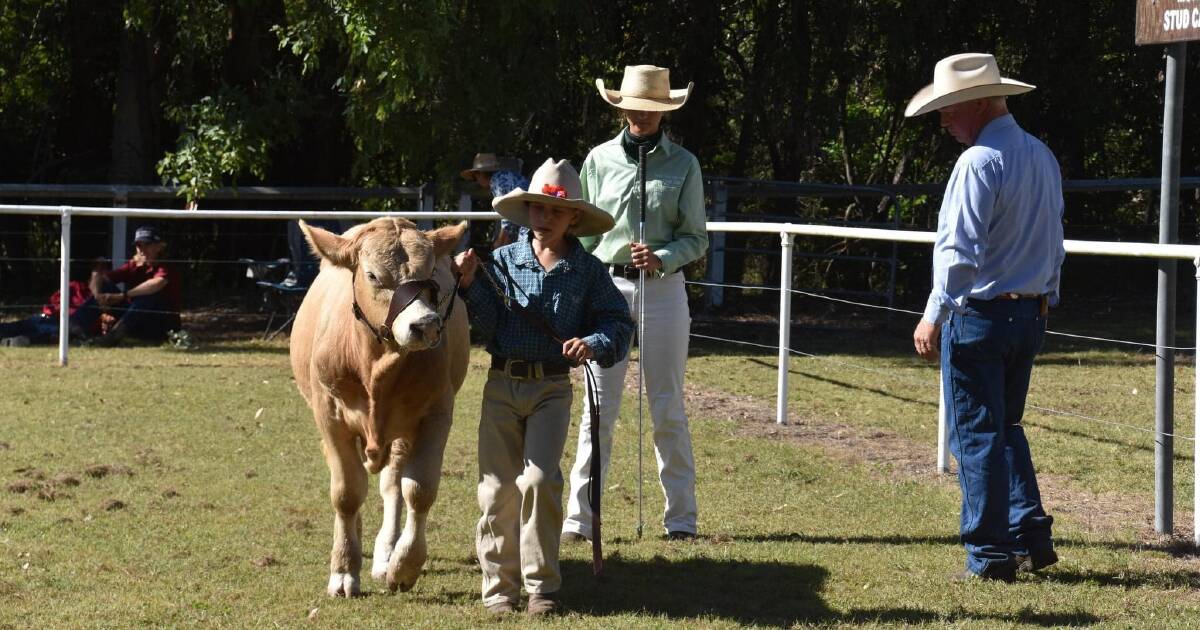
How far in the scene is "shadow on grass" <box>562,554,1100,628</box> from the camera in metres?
5.13

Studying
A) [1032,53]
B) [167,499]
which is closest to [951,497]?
[167,499]

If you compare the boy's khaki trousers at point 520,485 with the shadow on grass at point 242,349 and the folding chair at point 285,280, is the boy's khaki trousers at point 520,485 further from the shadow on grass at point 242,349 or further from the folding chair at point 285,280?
the folding chair at point 285,280

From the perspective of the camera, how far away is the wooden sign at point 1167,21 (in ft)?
19.8

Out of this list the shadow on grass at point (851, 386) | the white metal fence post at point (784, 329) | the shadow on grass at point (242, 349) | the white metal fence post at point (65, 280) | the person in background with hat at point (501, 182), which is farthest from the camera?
the shadow on grass at point (242, 349)

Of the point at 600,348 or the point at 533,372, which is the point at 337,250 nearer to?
the point at 533,372

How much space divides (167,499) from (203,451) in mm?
1322

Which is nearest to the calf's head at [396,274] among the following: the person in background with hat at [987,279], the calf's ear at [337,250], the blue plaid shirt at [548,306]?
the calf's ear at [337,250]

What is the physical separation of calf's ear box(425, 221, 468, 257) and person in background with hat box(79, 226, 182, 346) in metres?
9.00

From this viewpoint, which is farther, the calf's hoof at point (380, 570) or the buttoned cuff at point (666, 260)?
the buttoned cuff at point (666, 260)

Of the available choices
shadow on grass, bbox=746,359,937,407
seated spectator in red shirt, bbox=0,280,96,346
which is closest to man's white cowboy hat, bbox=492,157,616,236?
shadow on grass, bbox=746,359,937,407

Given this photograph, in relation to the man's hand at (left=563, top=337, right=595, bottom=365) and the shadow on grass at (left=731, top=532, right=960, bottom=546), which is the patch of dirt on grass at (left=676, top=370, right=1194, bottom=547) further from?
the man's hand at (left=563, top=337, right=595, bottom=365)

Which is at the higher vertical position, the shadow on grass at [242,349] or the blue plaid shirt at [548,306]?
the blue plaid shirt at [548,306]

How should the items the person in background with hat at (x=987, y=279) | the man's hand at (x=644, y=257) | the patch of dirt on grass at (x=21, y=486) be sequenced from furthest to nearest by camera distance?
the patch of dirt on grass at (x=21, y=486) → the man's hand at (x=644, y=257) → the person in background with hat at (x=987, y=279)

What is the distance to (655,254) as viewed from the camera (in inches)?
242
